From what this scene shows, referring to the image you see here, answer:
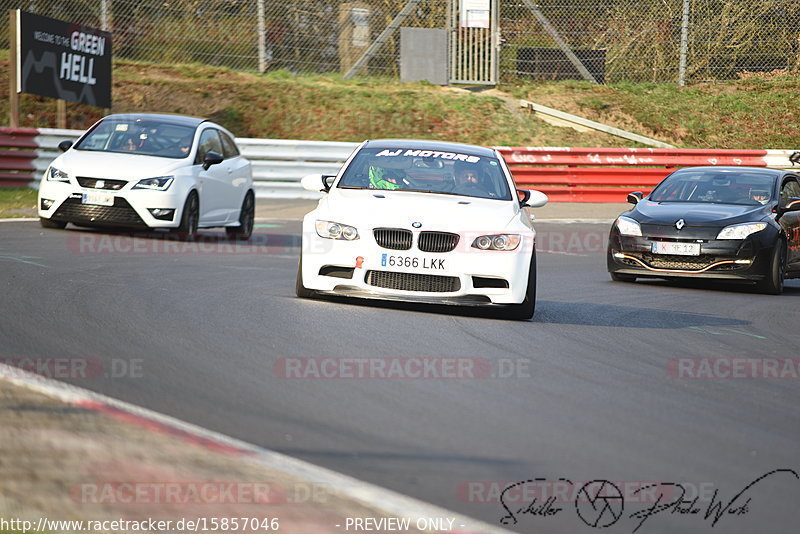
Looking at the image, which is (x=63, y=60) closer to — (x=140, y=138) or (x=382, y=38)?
(x=140, y=138)

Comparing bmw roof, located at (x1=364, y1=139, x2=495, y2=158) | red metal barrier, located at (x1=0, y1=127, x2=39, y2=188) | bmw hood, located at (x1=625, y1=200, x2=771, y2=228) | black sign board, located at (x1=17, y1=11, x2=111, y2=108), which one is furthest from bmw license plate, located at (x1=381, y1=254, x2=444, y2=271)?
black sign board, located at (x1=17, y1=11, x2=111, y2=108)

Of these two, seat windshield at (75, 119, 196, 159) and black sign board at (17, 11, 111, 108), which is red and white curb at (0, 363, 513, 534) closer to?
seat windshield at (75, 119, 196, 159)

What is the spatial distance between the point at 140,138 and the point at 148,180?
1416mm

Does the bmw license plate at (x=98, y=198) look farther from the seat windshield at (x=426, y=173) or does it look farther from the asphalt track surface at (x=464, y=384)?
the seat windshield at (x=426, y=173)

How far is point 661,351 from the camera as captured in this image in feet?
28.9

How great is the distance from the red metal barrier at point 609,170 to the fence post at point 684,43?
12.8 ft

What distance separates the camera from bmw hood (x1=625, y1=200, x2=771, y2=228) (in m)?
13.7

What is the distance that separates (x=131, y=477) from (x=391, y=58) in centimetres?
2797

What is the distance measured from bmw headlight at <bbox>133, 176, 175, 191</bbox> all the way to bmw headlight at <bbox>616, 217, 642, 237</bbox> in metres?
5.50

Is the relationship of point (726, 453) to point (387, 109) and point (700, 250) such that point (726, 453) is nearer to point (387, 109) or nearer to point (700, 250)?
point (700, 250)

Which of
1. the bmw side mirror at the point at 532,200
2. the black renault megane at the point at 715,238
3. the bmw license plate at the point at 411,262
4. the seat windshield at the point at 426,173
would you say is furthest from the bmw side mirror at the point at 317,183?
the black renault megane at the point at 715,238

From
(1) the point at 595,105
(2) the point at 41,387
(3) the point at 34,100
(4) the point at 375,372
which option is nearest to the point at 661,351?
(4) the point at 375,372
